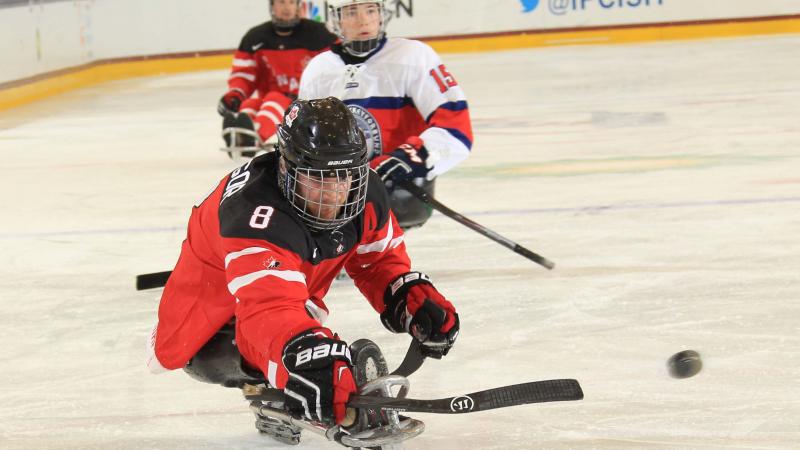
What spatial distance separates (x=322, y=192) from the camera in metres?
1.93

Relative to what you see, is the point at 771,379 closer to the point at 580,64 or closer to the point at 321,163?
the point at 321,163

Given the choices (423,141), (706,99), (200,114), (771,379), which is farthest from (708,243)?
(200,114)

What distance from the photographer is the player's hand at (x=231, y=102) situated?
239 inches

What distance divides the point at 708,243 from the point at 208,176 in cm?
269

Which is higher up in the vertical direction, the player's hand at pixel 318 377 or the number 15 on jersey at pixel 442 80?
the player's hand at pixel 318 377

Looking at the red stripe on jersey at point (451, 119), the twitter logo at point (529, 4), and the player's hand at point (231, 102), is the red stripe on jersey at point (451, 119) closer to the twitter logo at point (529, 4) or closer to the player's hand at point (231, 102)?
the player's hand at point (231, 102)

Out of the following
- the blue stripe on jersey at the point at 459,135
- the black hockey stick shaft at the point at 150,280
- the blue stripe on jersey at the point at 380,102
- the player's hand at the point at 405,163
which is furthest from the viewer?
the blue stripe on jersey at the point at 380,102

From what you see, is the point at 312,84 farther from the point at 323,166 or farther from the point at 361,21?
the point at 323,166

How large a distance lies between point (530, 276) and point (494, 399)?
1.91m

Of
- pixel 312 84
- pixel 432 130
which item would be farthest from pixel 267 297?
pixel 312 84

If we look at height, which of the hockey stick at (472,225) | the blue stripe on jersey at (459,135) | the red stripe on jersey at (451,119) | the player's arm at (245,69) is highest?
the red stripe on jersey at (451,119)

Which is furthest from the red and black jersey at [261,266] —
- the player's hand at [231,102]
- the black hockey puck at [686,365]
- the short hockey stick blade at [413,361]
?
the player's hand at [231,102]

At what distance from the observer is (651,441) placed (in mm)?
2236

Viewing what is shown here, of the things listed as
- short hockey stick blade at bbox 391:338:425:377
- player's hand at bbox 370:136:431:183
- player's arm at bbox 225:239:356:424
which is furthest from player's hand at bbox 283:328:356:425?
player's hand at bbox 370:136:431:183
